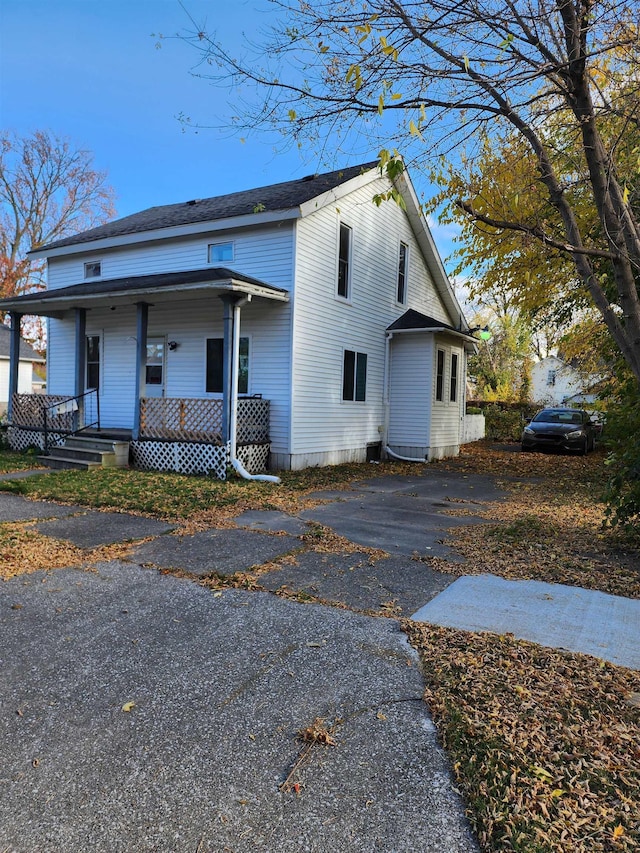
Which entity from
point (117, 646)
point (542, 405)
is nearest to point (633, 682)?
point (117, 646)

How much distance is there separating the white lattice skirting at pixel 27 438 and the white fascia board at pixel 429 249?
1088 centimetres

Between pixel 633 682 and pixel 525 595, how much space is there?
1.50m

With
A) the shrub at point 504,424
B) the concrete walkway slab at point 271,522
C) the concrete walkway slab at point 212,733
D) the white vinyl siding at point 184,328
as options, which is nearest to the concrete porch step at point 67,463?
the white vinyl siding at point 184,328

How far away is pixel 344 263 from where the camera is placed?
13711 millimetres

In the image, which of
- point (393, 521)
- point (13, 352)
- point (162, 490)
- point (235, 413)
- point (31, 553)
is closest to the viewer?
point (31, 553)

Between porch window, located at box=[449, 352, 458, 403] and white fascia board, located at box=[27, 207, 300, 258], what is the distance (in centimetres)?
767

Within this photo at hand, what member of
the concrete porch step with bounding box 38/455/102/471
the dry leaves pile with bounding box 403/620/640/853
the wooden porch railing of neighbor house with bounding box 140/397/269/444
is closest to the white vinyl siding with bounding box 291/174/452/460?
the wooden porch railing of neighbor house with bounding box 140/397/269/444

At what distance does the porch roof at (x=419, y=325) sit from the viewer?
1492 cm

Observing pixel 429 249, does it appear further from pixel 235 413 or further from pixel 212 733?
pixel 212 733

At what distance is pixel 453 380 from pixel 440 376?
110 cm

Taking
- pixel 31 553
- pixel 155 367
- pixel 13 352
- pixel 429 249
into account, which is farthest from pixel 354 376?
pixel 31 553

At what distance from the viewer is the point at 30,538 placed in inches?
243

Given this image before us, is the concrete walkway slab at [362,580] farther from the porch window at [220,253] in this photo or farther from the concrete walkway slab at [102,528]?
the porch window at [220,253]

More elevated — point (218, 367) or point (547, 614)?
point (218, 367)
